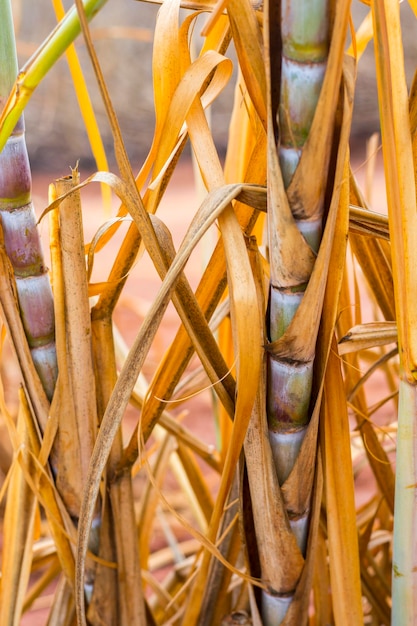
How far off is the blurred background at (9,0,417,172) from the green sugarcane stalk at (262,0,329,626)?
7.68 feet

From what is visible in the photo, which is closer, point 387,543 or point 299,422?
point 299,422

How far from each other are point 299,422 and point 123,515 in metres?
0.09

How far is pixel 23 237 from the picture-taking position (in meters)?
0.22

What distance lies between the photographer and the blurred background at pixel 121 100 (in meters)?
2.50

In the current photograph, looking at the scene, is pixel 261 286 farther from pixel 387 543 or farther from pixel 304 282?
pixel 387 543

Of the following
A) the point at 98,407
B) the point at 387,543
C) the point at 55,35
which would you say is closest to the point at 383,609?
the point at 387,543

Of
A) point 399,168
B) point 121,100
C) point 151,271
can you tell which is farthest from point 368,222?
point 121,100

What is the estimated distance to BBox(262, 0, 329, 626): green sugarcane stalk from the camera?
0.15 m

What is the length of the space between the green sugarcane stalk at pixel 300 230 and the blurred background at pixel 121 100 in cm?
234

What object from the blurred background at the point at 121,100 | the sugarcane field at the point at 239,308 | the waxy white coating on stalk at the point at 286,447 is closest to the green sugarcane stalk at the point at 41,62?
the sugarcane field at the point at 239,308

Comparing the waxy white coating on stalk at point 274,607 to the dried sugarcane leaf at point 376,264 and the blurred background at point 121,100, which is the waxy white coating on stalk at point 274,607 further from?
the blurred background at point 121,100

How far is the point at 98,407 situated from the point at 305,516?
82 millimetres

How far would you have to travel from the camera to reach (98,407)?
25 centimetres

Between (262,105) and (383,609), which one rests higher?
(262,105)
